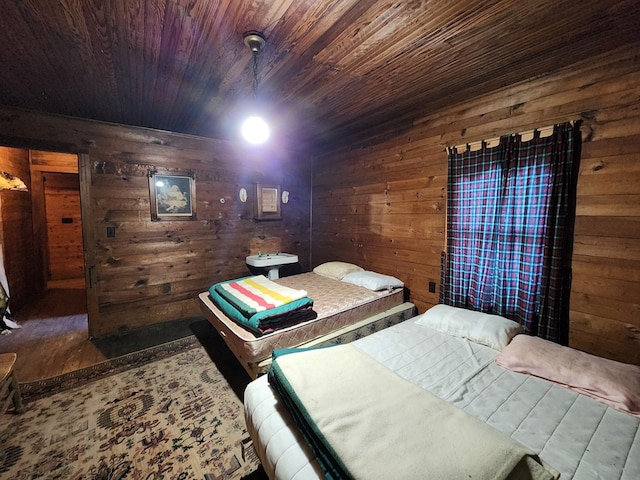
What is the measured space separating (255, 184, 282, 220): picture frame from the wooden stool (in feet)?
9.48

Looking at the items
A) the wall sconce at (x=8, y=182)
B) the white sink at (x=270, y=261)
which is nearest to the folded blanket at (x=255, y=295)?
the white sink at (x=270, y=261)

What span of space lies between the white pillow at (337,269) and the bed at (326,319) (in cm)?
1

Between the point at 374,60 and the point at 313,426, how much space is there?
2.28m

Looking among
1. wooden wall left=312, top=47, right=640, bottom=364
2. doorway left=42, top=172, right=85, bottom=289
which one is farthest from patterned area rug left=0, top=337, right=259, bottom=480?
doorway left=42, top=172, right=85, bottom=289

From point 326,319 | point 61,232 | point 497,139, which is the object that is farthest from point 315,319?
point 61,232

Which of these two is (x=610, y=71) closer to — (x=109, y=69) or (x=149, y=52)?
(x=149, y=52)

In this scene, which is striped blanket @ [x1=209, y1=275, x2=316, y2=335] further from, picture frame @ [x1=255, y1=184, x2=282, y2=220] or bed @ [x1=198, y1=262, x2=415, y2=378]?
picture frame @ [x1=255, y1=184, x2=282, y2=220]

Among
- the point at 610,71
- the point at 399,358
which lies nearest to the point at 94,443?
the point at 399,358

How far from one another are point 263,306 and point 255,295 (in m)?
0.28

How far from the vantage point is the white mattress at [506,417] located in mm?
1010

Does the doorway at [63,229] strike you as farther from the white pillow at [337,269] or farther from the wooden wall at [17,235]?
Answer: the white pillow at [337,269]

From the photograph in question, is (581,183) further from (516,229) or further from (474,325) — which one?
(474,325)

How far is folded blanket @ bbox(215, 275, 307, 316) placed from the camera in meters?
2.14

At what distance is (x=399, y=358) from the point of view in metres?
1.73
